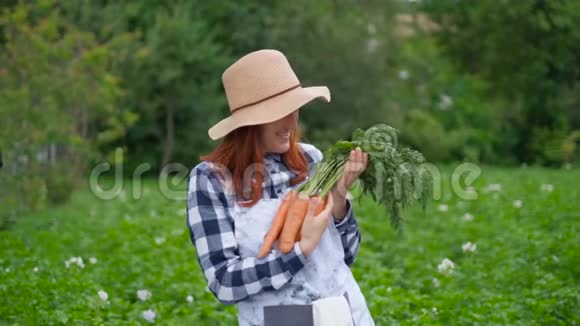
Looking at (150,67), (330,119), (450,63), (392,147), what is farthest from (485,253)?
(450,63)

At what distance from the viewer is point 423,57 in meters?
26.1

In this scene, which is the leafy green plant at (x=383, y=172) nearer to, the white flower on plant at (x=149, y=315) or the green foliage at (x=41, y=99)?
the white flower on plant at (x=149, y=315)

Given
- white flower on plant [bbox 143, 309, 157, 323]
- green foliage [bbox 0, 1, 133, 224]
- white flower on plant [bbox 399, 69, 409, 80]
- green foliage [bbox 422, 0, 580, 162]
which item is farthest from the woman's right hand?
white flower on plant [bbox 399, 69, 409, 80]

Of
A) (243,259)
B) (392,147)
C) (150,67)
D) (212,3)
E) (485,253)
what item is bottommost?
(485,253)

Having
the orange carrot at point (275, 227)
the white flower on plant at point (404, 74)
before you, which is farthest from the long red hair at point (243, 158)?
the white flower on plant at point (404, 74)

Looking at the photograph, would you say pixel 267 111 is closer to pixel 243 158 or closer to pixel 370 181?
pixel 243 158

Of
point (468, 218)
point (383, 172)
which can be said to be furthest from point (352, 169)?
point (468, 218)

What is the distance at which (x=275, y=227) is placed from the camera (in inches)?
104

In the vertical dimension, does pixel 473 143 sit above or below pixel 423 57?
below

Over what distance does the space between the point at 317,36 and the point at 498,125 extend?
6156mm

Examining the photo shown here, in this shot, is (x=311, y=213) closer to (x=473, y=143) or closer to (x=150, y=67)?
(x=150, y=67)

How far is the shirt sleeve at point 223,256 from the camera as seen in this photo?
2586 mm

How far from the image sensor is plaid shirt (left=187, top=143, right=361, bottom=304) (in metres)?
2.59

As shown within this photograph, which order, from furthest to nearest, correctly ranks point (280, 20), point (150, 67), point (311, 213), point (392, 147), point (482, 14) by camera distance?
point (482, 14), point (280, 20), point (150, 67), point (392, 147), point (311, 213)
